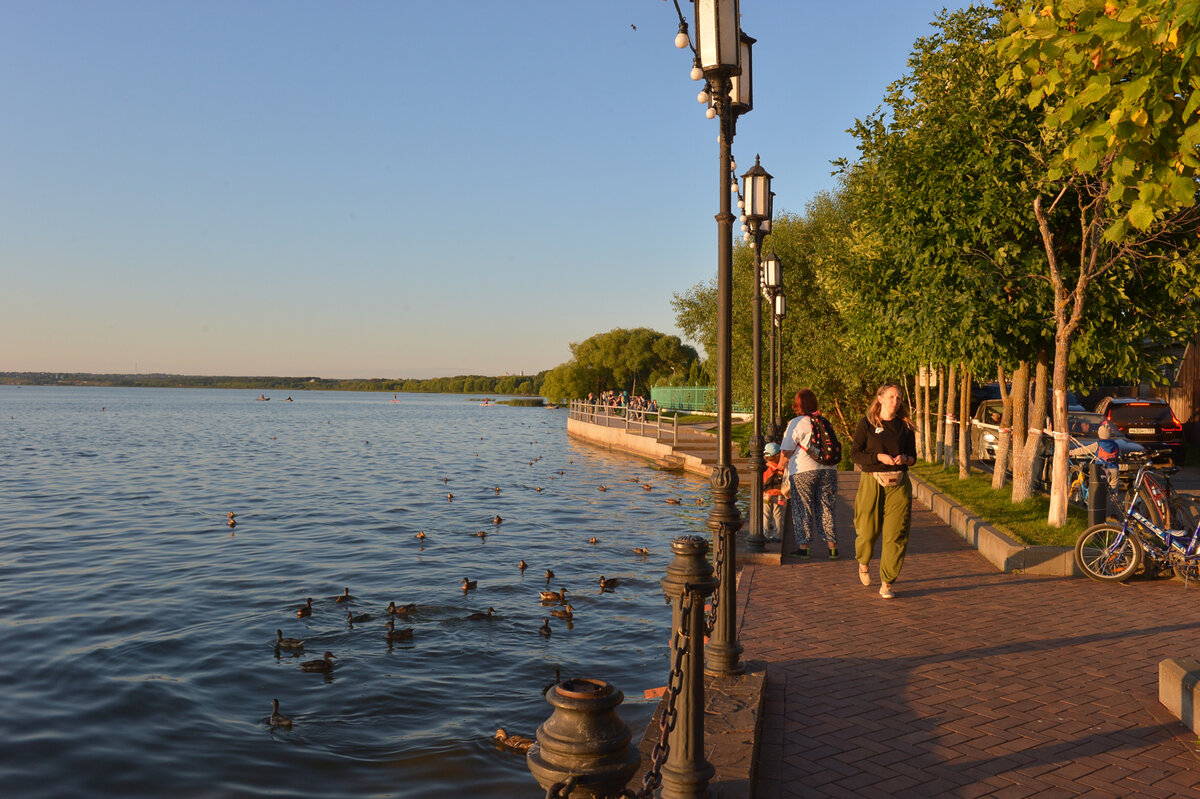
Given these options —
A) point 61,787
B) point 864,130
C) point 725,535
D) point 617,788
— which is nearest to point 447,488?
point 864,130

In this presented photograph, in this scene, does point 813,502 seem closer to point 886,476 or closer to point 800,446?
point 800,446

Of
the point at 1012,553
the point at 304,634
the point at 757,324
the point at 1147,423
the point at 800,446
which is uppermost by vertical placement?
the point at 757,324

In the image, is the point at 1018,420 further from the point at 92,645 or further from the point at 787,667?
the point at 92,645

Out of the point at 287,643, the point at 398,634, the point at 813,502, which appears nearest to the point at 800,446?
the point at 813,502

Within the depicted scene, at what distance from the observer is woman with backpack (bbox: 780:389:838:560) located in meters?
11.2

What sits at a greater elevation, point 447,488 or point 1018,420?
point 1018,420

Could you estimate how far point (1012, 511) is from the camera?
44.4 ft

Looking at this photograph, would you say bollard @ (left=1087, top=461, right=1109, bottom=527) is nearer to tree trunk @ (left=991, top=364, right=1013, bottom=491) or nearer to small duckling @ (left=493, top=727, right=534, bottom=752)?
tree trunk @ (left=991, top=364, right=1013, bottom=491)

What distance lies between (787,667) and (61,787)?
18.3 feet

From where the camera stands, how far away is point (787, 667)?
681 centimetres

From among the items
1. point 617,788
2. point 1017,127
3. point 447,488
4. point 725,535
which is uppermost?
point 1017,127

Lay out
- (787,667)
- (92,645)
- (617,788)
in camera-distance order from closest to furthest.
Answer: (617,788)
(787,667)
(92,645)

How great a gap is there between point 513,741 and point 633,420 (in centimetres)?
3875

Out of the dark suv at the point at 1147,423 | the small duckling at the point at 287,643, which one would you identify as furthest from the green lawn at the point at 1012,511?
the small duckling at the point at 287,643
